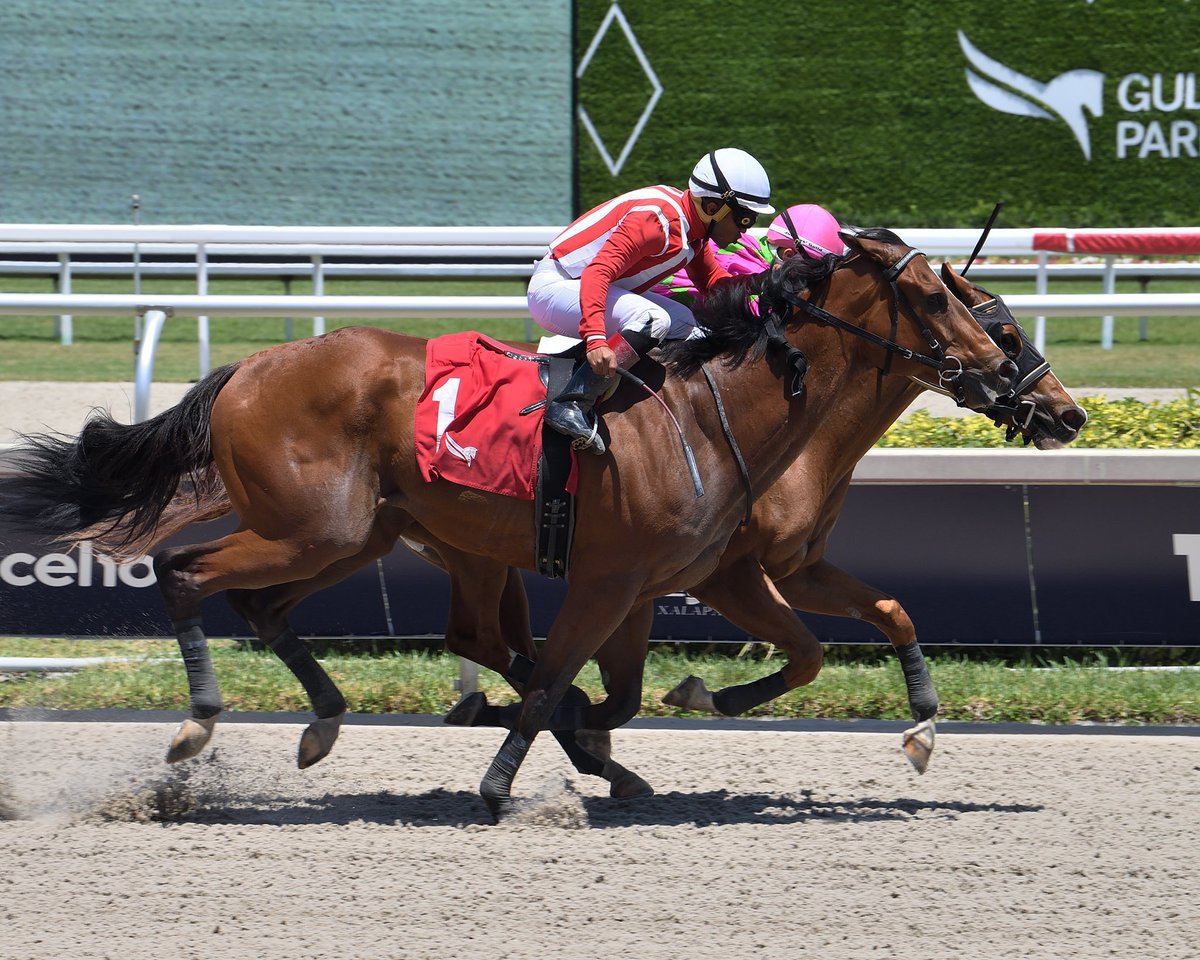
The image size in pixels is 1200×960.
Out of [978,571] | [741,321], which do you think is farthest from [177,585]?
[978,571]

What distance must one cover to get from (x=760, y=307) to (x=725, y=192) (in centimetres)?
40

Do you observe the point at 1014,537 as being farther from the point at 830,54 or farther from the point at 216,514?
the point at 830,54

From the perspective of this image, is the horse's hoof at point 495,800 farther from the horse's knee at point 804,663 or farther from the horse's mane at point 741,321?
the horse's mane at point 741,321

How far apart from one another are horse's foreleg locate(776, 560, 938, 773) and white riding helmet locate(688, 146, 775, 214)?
1.25m

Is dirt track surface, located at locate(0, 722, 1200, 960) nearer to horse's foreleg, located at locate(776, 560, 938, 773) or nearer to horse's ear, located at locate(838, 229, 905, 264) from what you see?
horse's foreleg, located at locate(776, 560, 938, 773)

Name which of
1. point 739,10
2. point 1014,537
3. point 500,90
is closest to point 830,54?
point 739,10

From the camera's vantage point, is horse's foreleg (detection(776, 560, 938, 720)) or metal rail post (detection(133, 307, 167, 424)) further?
metal rail post (detection(133, 307, 167, 424))

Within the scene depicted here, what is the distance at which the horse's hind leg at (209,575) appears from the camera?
4418 mm

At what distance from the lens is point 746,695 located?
5.02 metres

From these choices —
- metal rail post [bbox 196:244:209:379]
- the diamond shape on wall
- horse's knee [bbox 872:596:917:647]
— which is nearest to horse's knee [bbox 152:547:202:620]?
horse's knee [bbox 872:596:917:647]

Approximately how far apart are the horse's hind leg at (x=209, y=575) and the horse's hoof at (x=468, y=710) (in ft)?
2.21

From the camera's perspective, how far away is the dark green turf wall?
15.6 m

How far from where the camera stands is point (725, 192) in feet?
14.4

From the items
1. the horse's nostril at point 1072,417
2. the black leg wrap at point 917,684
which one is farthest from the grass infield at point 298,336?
the horse's nostril at point 1072,417
